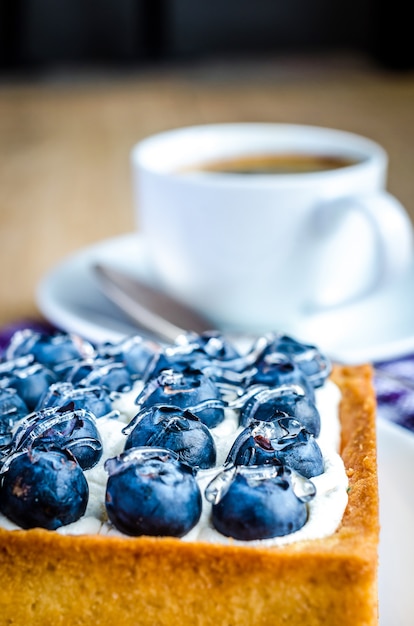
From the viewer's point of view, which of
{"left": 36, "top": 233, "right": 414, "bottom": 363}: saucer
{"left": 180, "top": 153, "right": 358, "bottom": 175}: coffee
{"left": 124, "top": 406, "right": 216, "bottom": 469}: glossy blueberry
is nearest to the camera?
{"left": 124, "top": 406, "right": 216, "bottom": 469}: glossy blueberry

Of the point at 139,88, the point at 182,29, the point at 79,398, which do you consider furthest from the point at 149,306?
the point at 182,29

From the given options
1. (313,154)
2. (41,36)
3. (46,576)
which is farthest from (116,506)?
(41,36)

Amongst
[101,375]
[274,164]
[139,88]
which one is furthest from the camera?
[139,88]

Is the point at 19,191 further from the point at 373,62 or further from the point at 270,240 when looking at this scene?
the point at 373,62

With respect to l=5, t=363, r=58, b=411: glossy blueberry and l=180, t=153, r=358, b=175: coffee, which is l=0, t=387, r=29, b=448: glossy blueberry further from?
l=180, t=153, r=358, b=175: coffee

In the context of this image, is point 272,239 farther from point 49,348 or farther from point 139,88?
point 139,88

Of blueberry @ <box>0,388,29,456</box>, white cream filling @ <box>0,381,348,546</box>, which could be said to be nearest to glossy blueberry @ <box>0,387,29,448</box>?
blueberry @ <box>0,388,29,456</box>

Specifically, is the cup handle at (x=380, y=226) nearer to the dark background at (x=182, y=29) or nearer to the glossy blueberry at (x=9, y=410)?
the glossy blueberry at (x=9, y=410)
